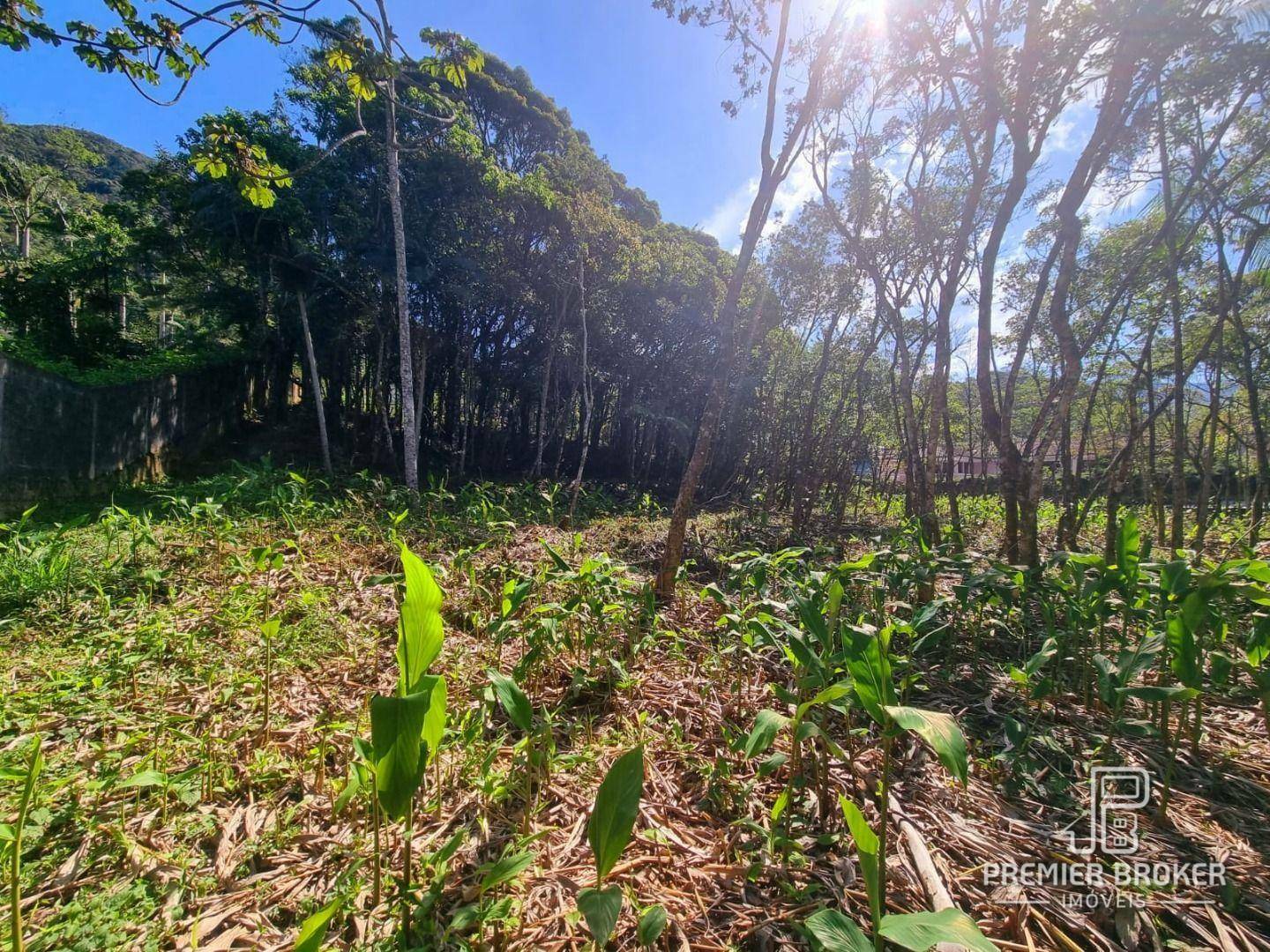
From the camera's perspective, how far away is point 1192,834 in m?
1.51

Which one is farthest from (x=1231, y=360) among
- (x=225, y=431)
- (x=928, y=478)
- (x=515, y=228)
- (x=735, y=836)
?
(x=225, y=431)

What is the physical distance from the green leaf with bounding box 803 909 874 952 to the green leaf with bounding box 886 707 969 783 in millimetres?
377

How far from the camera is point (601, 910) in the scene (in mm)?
965

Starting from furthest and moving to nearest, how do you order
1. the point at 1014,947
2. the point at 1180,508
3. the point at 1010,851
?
the point at 1180,508, the point at 1010,851, the point at 1014,947

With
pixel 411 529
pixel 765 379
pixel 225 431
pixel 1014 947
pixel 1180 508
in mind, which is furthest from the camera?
pixel 765 379

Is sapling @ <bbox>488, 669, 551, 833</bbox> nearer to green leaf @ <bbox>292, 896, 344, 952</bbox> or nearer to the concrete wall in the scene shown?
green leaf @ <bbox>292, 896, 344, 952</bbox>

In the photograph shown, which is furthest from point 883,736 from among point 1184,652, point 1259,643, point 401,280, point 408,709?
point 401,280

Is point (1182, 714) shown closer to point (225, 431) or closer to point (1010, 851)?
point (1010, 851)

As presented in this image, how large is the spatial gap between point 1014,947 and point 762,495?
31.9 feet

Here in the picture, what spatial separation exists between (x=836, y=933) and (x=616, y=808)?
50cm

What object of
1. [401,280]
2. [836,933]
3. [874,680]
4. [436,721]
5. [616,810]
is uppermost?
[401,280]

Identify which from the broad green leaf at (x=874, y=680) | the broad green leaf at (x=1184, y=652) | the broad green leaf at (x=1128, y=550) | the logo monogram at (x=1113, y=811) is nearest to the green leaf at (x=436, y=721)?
the broad green leaf at (x=874, y=680)

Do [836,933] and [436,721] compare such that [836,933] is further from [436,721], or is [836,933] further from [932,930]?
[436,721]

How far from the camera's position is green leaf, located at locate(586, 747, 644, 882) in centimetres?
107
